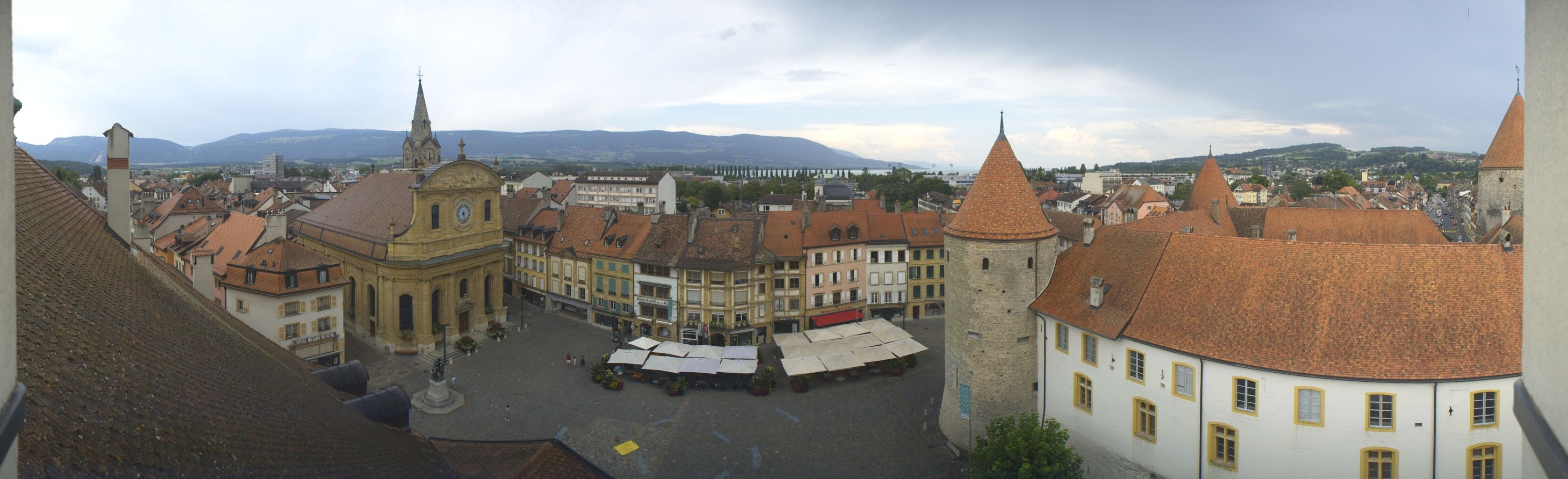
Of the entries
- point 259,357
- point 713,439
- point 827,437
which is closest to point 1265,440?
point 827,437

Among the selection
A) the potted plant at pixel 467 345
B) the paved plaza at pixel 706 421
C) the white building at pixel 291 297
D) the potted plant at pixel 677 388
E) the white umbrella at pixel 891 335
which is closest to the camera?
the paved plaza at pixel 706 421

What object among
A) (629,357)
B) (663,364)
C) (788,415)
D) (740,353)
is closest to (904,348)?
(740,353)

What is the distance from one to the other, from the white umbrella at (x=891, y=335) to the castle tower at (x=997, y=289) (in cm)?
1127

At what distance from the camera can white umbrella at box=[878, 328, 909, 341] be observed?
39.1 metres

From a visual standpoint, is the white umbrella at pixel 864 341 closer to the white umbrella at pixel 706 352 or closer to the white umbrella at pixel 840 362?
the white umbrella at pixel 840 362

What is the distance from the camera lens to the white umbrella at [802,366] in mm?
34656

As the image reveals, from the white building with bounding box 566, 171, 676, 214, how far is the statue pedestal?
7823 centimetres

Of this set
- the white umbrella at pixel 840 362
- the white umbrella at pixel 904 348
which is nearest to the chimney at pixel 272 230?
the white umbrella at pixel 840 362

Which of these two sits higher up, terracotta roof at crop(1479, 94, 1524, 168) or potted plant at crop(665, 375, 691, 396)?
terracotta roof at crop(1479, 94, 1524, 168)

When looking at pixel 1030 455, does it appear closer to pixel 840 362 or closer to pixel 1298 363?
pixel 1298 363

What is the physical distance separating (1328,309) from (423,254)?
40978 millimetres

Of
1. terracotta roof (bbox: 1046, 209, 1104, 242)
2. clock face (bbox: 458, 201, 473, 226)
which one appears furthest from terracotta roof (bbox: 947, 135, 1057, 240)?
terracotta roof (bbox: 1046, 209, 1104, 242)

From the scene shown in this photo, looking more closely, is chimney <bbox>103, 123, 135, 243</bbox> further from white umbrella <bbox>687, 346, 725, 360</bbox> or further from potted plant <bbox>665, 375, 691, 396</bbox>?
white umbrella <bbox>687, 346, 725, 360</bbox>

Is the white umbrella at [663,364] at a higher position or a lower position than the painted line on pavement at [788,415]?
higher
